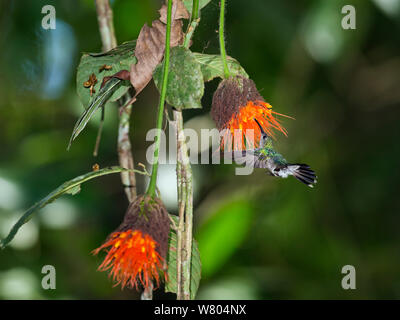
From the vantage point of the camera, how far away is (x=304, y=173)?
0.94 metres

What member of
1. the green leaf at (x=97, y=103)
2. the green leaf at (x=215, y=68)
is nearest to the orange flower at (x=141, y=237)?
the green leaf at (x=97, y=103)

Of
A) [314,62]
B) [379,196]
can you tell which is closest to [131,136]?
[314,62]

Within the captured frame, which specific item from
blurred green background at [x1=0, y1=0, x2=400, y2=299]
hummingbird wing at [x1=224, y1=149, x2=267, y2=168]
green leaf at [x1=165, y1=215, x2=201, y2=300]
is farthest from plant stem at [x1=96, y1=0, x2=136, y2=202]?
blurred green background at [x1=0, y1=0, x2=400, y2=299]

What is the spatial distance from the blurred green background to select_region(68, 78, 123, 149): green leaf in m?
0.84

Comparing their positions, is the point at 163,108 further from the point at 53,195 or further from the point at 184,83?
the point at 53,195

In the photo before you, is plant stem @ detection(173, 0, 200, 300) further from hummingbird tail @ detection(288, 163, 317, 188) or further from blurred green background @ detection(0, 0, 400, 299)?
blurred green background @ detection(0, 0, 400, 299)

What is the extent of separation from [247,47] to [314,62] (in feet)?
0.95

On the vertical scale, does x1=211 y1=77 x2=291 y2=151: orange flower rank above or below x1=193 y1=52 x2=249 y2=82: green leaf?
below

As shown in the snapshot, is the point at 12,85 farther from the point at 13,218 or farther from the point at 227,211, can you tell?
the point at 227,211

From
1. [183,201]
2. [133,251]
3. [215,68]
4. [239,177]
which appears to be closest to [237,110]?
[215,68]

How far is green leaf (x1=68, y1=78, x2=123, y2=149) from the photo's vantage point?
0.77m

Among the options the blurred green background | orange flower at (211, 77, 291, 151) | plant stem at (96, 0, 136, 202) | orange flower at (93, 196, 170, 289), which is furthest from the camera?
the blurred green background

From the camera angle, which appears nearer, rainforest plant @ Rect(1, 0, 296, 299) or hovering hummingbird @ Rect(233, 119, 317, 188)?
rainforest plant @ Rect(1, 0, 296, 299)

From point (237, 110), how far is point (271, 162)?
19 centimetres
